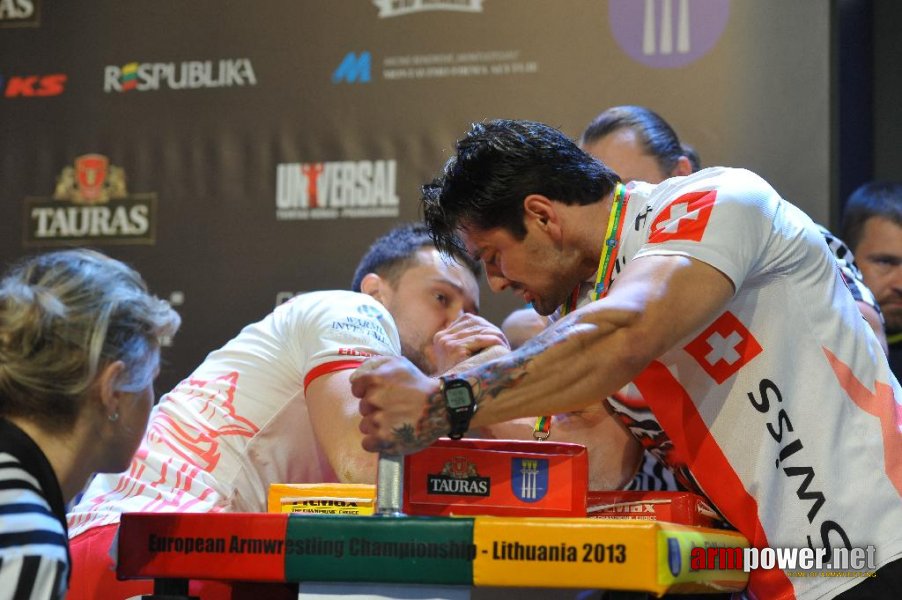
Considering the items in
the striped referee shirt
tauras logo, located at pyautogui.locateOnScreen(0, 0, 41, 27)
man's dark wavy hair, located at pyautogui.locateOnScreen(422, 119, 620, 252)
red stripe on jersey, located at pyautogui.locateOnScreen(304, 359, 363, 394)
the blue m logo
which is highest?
tauras logo, located at pyautogui.locateOnScreen(0, 0, 41, 27)

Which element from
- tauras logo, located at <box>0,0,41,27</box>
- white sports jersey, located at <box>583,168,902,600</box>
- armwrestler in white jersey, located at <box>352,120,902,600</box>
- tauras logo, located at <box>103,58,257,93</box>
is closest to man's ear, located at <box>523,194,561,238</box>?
armwrestler in white jersey, located at <box>352,120,902,600</box>

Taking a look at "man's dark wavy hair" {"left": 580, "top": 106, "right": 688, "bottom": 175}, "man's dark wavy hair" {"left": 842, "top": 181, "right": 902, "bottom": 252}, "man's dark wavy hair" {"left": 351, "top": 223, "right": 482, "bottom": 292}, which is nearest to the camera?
"man's dark wavy hair" {"left": 580, "top": 106, "right": 688, "bottom": 175}

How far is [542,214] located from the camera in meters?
2.02

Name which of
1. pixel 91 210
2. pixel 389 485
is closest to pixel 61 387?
pixel 389 485

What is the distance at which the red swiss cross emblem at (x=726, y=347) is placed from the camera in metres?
1.81

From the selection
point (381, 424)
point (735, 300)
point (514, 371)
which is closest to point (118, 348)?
point (381, 424)

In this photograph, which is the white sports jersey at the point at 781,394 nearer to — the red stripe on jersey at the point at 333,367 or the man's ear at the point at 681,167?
the red stripe on jersey at the point at 333,367

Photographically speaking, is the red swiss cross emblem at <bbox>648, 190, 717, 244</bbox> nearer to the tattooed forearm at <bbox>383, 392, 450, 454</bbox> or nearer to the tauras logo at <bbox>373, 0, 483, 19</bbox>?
the tattooed forearm at <bbox>383, 392, 450, 454</bbox>

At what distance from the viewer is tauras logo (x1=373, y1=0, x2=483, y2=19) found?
3604 mm

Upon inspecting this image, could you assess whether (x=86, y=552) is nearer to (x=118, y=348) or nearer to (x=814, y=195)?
(x=118, y=348)

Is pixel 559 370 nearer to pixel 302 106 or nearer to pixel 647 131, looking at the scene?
pixel 647 131

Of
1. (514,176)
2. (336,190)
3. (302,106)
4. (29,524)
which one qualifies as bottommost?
(29,524)

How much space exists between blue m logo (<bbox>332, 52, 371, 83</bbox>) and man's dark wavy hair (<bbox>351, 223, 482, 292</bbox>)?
0.67 m

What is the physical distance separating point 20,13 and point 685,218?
3.05 meters
